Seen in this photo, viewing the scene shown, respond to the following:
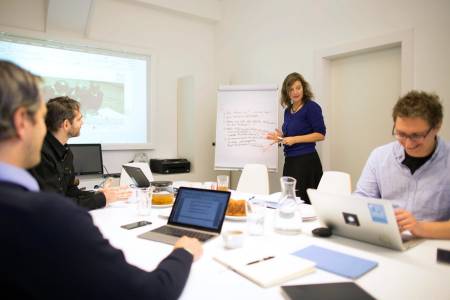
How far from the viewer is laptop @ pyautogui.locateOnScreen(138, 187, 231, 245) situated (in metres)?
1.42

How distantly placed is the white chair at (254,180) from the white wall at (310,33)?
1.27m

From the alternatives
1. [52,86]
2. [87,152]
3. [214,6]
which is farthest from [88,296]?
[214,6]

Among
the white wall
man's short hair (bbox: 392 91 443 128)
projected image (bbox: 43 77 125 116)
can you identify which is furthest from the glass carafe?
projected image (bbox: 43 77 125 116)

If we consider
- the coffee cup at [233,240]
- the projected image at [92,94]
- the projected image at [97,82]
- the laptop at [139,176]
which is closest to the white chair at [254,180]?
the laptop at [139,176]

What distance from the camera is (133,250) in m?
1.26

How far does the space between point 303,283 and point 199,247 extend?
0.39 meters

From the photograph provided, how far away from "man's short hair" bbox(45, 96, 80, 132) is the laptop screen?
1.11 m

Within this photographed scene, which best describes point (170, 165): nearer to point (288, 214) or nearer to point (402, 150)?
point (288, 214)

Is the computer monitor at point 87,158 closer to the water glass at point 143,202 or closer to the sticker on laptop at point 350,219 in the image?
the water glass at point 143,202

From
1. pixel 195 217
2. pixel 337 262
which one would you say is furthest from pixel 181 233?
pixel 337 262

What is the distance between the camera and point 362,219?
126 cm

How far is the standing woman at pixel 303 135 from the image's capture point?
Answer: 3299 millimetres

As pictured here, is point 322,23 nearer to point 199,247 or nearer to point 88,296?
point 199,247

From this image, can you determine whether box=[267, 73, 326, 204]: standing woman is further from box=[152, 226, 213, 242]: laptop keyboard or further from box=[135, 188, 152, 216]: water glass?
box=[152, 226, 213, 242]: laptop keyboard
